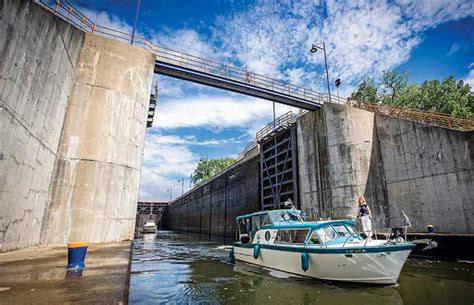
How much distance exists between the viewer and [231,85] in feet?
60.2

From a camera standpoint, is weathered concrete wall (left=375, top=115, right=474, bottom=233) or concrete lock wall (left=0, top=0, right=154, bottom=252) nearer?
concrete lock wall (left=0, top=0, right=154, bottom=252)

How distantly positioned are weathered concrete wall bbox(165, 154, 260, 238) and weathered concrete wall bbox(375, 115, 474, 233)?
1173cm

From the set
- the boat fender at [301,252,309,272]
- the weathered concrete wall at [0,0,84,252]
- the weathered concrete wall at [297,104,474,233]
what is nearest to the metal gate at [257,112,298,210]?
the weathered concrete wall at [297,104,474,233]

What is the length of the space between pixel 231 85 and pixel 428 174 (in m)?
13.3

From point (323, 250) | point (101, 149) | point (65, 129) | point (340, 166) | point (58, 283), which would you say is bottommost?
point (58, 283)

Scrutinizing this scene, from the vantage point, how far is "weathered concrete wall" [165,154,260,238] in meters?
25.7

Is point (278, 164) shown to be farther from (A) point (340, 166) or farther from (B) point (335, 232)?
(B) point (335, 232)

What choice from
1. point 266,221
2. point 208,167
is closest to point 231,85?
point 266,221

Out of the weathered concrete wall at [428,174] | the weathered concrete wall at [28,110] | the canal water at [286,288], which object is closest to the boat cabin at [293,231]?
the canal water at [286,288]

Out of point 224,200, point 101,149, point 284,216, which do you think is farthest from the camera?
point 224,200

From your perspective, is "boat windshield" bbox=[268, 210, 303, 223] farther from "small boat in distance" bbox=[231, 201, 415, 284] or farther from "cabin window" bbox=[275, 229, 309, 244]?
"cabin window" bbox=[275, 229, 309, 244]

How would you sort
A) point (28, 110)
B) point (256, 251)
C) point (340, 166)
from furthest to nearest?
point (340, 166) → point (256, 251) → point (28, 110)

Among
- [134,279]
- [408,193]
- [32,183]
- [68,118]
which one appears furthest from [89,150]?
[408,193]

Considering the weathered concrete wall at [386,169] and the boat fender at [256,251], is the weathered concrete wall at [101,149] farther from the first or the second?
the weathered concrete wall at [386,169]
